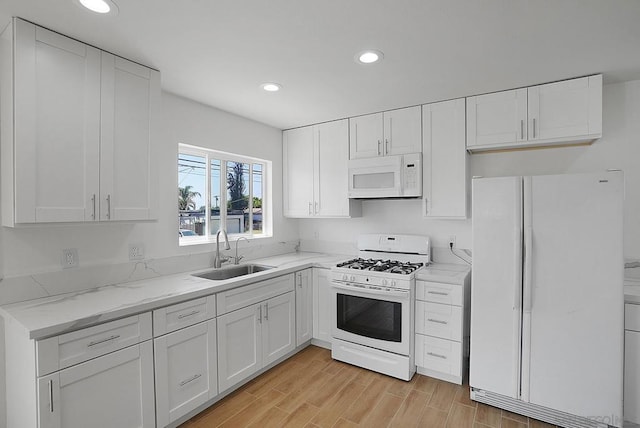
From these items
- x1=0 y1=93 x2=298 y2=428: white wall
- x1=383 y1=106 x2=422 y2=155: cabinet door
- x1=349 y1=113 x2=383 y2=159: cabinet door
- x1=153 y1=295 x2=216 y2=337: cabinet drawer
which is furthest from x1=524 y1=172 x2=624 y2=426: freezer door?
x1=0 y1=93 x2=298 y2=428: white wall

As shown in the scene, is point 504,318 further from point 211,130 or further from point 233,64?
point 211,130

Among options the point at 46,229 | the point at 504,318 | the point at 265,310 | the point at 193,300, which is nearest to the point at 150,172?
the point at 46,229

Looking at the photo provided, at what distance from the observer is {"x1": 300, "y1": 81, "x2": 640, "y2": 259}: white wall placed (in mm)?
2520

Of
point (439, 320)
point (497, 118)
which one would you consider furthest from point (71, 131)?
point (497, 118)

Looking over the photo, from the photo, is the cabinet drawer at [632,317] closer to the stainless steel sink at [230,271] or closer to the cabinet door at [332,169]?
the cabinet door at [332,169]

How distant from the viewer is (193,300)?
2.17m

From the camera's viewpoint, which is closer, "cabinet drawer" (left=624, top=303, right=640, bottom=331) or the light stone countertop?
the light stone countertop

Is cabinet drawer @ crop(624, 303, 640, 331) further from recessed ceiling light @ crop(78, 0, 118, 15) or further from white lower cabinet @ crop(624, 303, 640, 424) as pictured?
recessed ceiling light @ crop(78, 0, 118, 15)

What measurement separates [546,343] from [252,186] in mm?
3025

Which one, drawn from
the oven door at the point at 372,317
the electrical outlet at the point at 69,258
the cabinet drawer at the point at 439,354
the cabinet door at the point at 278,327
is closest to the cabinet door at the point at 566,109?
the oven door at the point at 372,317

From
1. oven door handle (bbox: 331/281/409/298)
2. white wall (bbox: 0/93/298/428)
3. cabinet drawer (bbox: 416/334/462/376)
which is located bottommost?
cabinet drawer (bbox: 416/334/462/376)

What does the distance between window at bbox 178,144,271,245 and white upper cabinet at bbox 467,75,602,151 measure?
2.30 m

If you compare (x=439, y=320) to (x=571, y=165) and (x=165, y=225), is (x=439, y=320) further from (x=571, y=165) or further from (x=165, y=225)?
(x=165, y=225)

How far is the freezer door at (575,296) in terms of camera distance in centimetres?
199
